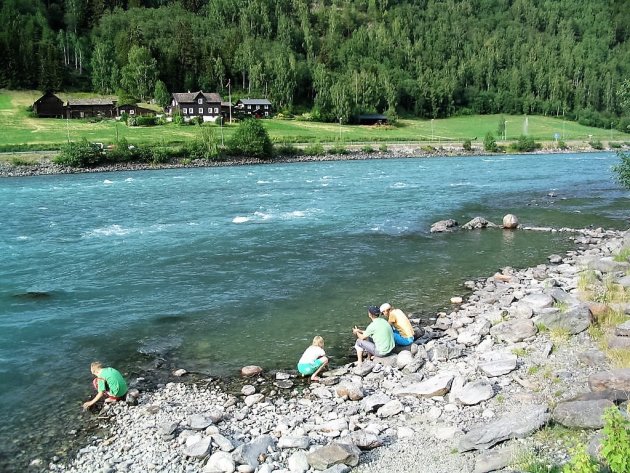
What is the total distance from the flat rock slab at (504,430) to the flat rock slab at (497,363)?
3.79 meters

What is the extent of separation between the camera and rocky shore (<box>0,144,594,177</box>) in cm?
9031

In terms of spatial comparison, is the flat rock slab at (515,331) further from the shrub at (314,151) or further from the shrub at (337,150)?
the shrub at (337,150)

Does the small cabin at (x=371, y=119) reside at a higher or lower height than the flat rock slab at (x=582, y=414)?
higher

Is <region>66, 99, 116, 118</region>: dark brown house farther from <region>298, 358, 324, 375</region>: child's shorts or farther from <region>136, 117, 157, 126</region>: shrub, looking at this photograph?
<region>298, 358, 324, 375</region>: child's shorts

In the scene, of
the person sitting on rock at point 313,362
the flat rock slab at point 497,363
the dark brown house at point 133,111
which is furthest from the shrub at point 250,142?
the flat rock slab at point 497,363

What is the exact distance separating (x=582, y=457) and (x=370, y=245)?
31071 millimetres

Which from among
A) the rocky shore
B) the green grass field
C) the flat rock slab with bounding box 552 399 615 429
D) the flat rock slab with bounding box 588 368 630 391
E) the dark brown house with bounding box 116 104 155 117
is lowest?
the flat rock slab with bounding box 552 399 615 429

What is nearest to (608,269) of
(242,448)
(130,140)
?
(242,448)

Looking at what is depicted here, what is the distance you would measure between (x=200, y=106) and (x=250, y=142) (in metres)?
55.4

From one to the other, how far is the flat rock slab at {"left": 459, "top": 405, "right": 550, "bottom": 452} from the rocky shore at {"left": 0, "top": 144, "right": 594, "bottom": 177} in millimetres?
90162

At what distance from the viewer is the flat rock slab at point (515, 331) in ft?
65.5

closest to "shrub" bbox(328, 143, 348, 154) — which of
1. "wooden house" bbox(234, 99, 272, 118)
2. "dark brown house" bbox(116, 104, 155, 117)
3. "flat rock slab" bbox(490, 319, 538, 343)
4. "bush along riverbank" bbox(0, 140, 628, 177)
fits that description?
"bush along riverbank" bbox(0, 140, 628, 177)

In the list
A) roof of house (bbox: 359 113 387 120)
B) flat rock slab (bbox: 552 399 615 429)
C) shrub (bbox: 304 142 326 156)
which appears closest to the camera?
flat rock slab (bbox: 552 399 615 429)

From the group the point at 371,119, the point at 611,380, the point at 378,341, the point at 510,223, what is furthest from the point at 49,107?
the point at 611,380
